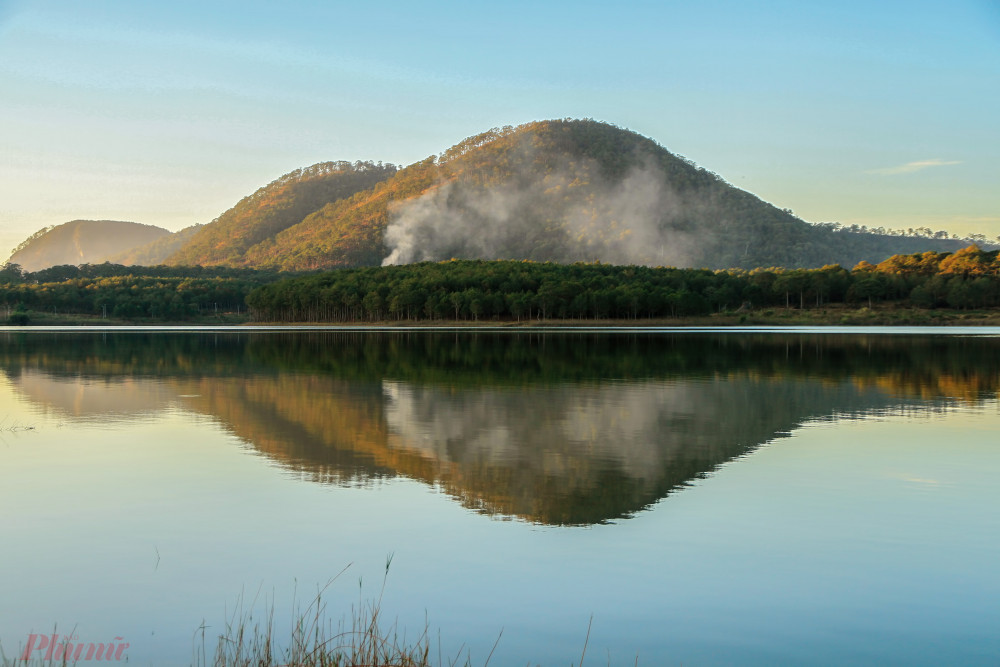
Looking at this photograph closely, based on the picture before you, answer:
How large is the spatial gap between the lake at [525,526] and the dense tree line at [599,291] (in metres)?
106

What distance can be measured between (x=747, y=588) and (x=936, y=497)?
610 cm

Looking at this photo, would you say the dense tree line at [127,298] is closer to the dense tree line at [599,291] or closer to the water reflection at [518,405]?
the dense tree line at [599,291]

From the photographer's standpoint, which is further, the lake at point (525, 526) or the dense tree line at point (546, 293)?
the dense tree line at point (546, 293)

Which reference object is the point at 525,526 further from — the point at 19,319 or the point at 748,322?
the point at 19,319

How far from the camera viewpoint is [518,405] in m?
24.4

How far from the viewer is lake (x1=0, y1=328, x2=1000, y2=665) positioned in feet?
26.1

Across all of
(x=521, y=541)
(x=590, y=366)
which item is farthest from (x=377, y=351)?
(x=521, y=541)

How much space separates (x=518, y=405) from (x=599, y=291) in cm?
10810

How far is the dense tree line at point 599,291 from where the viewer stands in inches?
5133

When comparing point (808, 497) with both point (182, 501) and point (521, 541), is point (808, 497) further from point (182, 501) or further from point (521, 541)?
point (182, 501)

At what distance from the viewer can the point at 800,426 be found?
2062 centimetres
